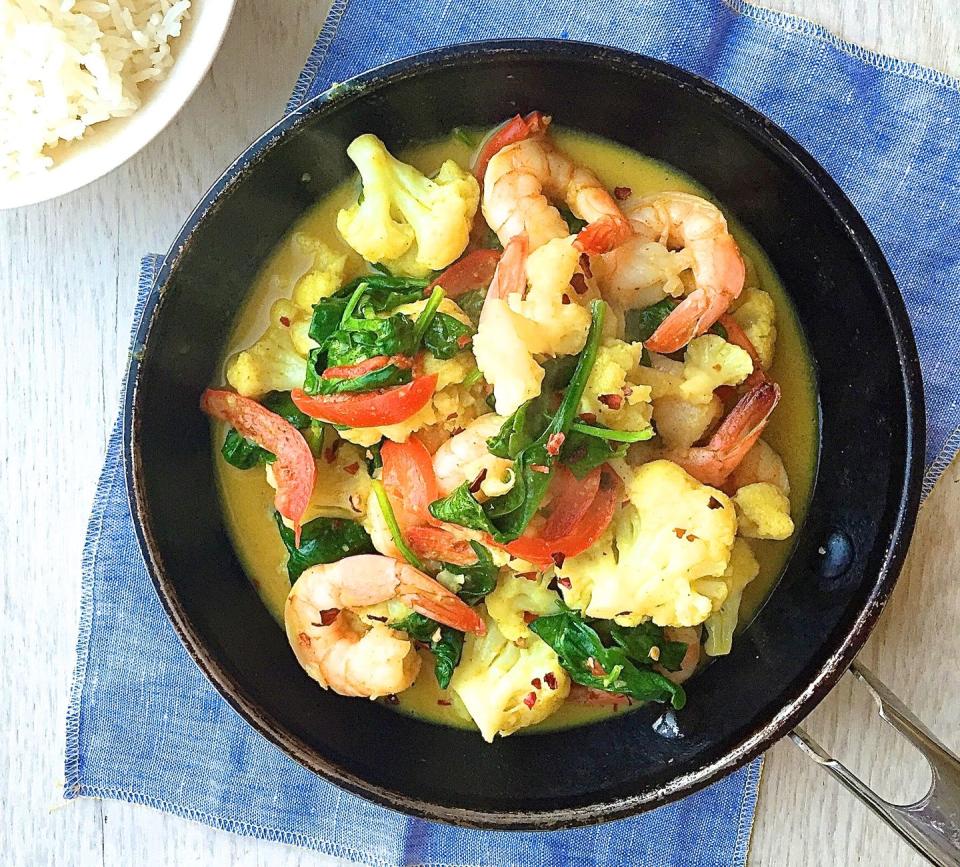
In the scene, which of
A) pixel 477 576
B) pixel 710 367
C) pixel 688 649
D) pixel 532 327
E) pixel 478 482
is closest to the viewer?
pixel 532 327

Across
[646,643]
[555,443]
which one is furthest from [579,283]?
[646,643]

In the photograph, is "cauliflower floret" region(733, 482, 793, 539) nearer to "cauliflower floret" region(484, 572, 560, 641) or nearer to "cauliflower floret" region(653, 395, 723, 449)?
"cauliflower floret" region(653, 395, 723, 449)

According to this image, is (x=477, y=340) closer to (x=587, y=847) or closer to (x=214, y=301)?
Result: (x=214, y=301)

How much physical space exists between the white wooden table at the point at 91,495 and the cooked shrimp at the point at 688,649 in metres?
0.44

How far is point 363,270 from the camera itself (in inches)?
95.9

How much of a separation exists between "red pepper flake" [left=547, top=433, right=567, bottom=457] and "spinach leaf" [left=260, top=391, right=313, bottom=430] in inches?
23.4

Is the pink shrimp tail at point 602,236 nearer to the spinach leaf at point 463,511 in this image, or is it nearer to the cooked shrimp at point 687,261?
the cooked shrimp at point 687,261

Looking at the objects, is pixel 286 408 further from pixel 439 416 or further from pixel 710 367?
pixel 710 367

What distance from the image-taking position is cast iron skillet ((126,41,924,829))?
7.02 feet

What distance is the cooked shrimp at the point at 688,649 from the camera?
2396 mm

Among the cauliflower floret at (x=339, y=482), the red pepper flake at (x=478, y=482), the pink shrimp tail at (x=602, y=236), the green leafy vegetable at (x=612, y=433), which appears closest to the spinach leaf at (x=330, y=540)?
the cauliflower floret at (x=339, y=482)

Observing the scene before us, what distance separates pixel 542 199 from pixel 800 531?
1.06 meters

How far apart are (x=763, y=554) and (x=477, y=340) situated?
1.01m

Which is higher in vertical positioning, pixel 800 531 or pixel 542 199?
pixel 542 199
